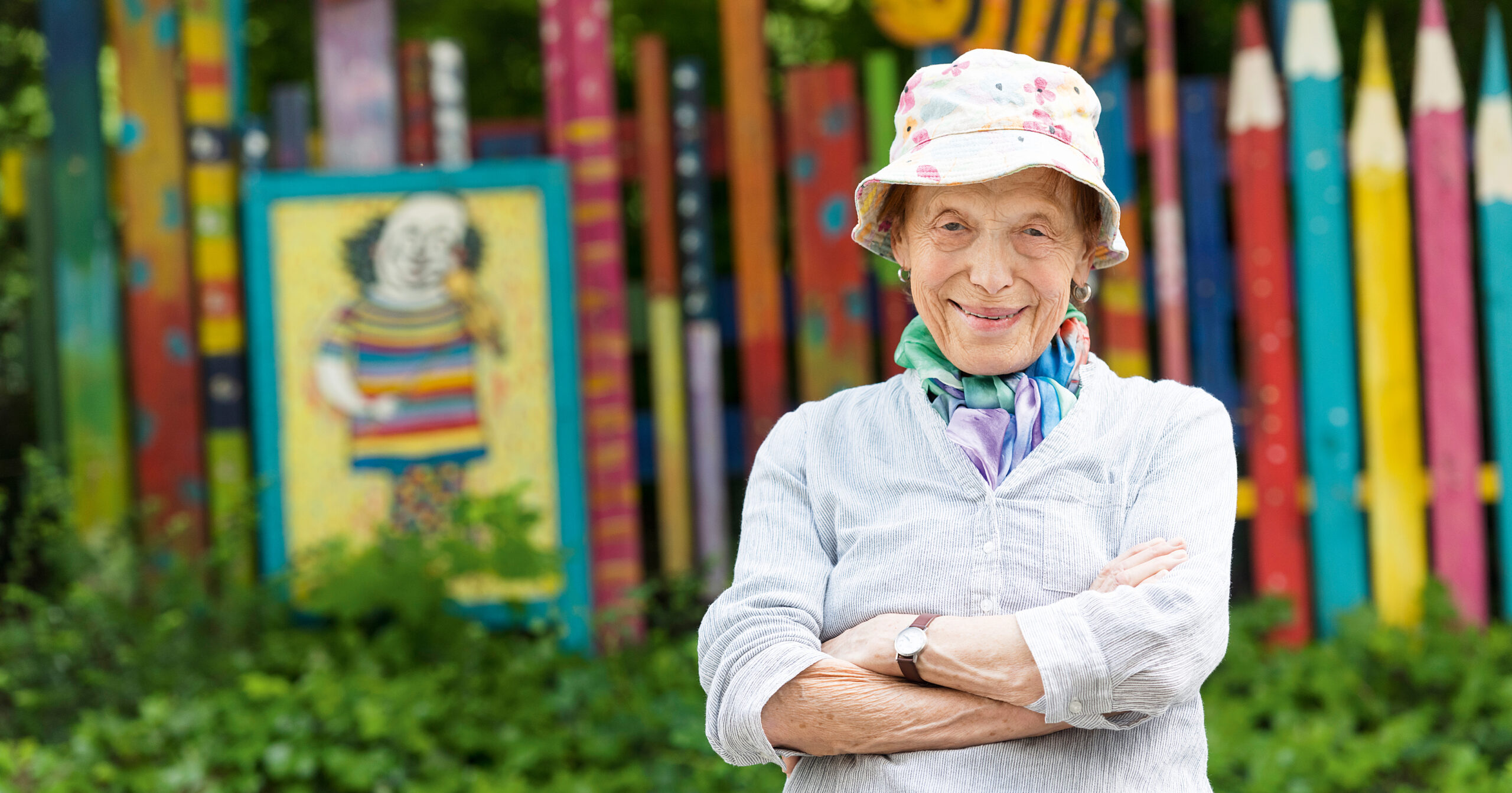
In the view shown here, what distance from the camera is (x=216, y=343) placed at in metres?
4.69

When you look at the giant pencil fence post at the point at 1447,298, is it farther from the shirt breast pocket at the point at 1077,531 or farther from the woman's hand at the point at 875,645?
the woman's hand at the point at 875,645

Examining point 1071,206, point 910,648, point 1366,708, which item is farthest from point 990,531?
point 1366,708

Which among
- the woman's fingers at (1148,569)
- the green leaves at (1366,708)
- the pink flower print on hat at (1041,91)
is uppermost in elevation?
the pink flower print on hat at (1041,91)

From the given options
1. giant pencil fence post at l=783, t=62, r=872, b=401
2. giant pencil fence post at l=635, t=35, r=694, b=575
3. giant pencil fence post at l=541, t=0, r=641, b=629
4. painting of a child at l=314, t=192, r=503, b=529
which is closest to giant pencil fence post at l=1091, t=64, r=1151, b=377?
giant pencil fence post at l=783, t=62, r=872, b=401

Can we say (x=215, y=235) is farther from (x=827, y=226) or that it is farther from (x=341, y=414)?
(x=827, y=226)

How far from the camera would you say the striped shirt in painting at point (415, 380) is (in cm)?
456

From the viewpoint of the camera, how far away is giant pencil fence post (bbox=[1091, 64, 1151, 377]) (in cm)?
458

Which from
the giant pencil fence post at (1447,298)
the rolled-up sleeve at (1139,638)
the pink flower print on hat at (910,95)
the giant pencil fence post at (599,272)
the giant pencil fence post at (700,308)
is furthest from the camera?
the giant pencil fence post at (700,308)

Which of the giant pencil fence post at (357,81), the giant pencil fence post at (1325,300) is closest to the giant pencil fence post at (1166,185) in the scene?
the giant pencil fence post at (1325,300)

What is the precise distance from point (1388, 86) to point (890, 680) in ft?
12.3

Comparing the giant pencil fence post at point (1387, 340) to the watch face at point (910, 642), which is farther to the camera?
the giant pencil fence post at point (1387, 340)

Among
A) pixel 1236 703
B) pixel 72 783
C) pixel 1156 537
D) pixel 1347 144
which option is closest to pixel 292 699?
pixel 72 783

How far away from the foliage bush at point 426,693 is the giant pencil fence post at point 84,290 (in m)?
0.23

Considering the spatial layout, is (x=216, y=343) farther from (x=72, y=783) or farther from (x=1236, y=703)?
(x=1236, y=703)
